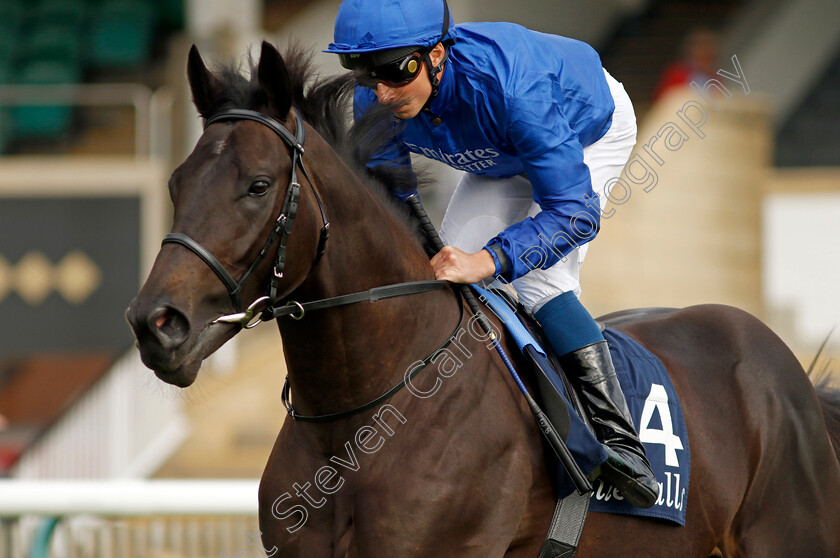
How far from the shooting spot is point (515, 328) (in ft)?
8.91

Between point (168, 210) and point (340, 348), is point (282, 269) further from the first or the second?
point (168, 210)

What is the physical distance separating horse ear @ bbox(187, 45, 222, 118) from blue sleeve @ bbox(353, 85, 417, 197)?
42 centimetres

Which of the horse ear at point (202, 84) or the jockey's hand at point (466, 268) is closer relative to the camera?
the horse ear at point (202, 84)

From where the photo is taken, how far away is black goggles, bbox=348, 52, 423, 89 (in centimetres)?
254

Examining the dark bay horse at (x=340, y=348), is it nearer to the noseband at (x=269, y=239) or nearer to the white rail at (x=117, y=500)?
the noseband at (x=269, y=239)

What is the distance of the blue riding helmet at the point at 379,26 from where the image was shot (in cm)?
249

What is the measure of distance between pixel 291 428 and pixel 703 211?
247 inches

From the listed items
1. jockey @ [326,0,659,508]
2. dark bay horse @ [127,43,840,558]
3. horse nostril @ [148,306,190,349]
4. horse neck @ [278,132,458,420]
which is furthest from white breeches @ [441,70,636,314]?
horse nostril @ [148,306,190,349]

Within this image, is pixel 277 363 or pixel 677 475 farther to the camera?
pixel 277 363

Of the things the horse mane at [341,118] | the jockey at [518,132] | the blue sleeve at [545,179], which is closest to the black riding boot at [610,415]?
the jockey at [518,132]

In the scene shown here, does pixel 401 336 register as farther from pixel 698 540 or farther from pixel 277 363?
pixel 277 363

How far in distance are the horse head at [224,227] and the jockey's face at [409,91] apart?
0.36 meters

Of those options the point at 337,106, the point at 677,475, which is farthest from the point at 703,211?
the point at 337,106

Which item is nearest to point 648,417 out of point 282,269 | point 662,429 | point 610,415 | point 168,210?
point 662,429
